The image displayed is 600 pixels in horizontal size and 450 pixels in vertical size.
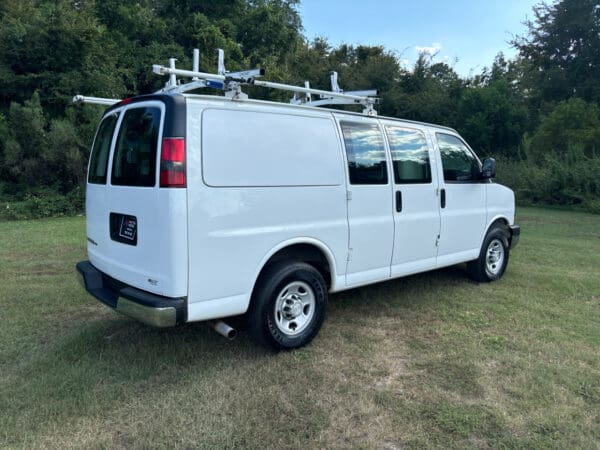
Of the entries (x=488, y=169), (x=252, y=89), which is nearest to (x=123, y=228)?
(x=488, y=169)

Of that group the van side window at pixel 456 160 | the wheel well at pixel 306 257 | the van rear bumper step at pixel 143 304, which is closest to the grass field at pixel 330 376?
the van rear bumper step at pixel 143 304

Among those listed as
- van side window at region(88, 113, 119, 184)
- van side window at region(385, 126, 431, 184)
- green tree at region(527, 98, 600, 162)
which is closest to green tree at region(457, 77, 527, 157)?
green tree at region(527, 98, 600, 162)

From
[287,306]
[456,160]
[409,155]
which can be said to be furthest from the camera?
[456,160]

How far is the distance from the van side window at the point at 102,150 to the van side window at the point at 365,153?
2084 millimetres

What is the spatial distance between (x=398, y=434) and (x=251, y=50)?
2485 centimetres

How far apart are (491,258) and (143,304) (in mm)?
4750

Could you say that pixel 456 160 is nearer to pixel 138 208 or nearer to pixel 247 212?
pixel 247 212

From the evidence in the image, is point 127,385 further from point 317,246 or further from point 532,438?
point 532,438

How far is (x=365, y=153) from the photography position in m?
4.39

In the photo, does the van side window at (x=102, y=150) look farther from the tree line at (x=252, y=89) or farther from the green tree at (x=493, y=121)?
the green tree at (x=493, y=121)

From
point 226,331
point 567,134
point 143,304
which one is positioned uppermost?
point 567,134

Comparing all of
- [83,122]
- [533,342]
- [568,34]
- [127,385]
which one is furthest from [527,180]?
[127,385]

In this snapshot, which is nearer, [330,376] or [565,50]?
[330,376]

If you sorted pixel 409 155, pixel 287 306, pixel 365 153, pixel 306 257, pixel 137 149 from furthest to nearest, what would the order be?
1. pixel 409 155
2. pixel 365 153
3. pixel 306 257
4. pixel 287 306
5. pixel 137 149
